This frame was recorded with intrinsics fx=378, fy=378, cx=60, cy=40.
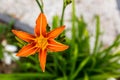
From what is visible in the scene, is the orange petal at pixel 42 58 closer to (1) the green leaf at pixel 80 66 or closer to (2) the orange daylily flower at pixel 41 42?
(2) the orange daylily flower at pixel 41 42

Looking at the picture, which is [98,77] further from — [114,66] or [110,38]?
[110,38]

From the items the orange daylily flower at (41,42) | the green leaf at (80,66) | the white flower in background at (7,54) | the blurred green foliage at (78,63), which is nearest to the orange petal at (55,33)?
the orange daylily flower at (41,42)

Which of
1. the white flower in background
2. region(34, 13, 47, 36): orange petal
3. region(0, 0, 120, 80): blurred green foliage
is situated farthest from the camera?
the white flower in background

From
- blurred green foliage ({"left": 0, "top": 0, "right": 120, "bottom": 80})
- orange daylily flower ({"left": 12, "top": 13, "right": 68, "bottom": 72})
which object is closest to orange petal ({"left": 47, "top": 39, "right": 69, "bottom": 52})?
orange daylily flower ({"left": 12, "top": 13, "right": 68, "bottom": 72})

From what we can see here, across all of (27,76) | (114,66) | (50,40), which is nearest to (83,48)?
(114,66)

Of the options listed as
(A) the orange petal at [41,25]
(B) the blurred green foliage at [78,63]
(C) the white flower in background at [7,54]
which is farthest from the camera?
(C) the white flower in background at [7,54]

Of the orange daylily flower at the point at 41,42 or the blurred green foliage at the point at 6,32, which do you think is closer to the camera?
the orange daylily flower at the point at 41,42

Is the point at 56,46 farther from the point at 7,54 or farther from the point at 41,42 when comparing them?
the point at 7,54

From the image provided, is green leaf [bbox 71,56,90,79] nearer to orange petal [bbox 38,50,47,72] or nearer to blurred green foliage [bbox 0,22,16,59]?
blurred green foliage [bbox 0,22,16,59]
